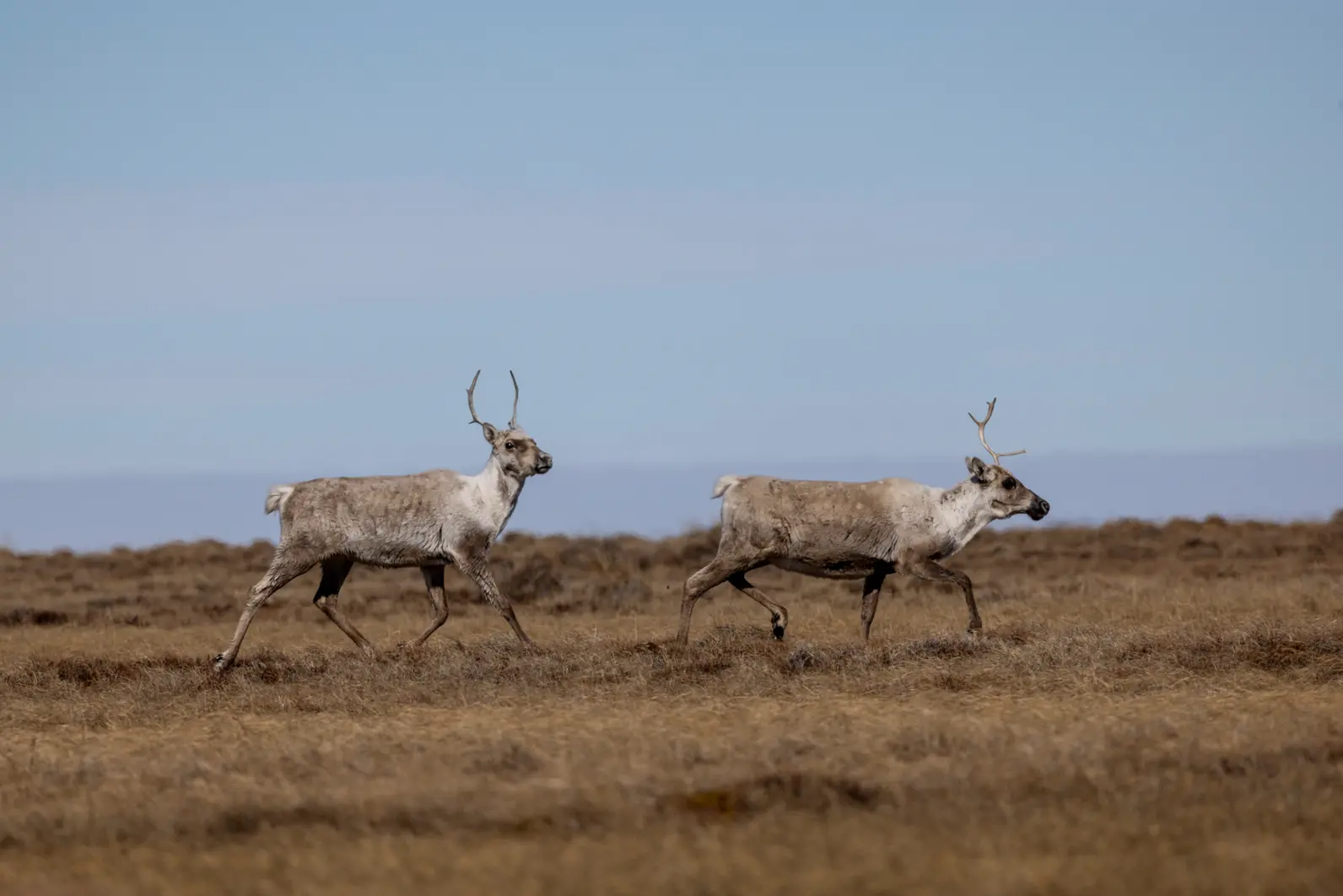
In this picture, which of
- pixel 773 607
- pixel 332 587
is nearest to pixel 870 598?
pixel 773 607

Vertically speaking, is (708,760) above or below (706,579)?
below

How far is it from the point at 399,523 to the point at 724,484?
3.13 m

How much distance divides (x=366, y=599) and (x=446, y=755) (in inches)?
574

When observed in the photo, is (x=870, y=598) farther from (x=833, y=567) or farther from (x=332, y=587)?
(x=332, y=587)

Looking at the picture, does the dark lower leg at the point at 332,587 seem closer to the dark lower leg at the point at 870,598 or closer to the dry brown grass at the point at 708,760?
the dry brown grass at the point at 708,760

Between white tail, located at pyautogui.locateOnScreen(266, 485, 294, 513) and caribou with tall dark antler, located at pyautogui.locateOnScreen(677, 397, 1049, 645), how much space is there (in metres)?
3.92

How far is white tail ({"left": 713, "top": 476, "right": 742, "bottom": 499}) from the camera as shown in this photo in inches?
638

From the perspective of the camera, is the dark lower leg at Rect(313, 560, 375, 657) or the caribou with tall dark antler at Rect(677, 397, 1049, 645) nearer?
the caribou with tall dark antler at Rect(677, 397, 1049, 645)

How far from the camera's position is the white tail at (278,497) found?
52.6ft

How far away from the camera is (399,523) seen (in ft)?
52.4

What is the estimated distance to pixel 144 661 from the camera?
1532 cm

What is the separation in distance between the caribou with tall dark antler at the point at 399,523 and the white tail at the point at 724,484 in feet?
5.55

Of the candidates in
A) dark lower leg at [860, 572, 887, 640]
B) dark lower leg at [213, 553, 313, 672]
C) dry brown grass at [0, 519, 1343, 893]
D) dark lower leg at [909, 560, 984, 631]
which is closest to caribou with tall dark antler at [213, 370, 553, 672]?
dark lower leg at [213, 553, 313, 672]

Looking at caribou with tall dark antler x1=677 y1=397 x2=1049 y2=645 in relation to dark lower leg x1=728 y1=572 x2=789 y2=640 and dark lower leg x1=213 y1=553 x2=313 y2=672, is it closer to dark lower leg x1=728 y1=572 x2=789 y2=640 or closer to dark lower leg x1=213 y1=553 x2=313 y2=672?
dark lower leg x1=728 y1=572 x2=789 y2=640
